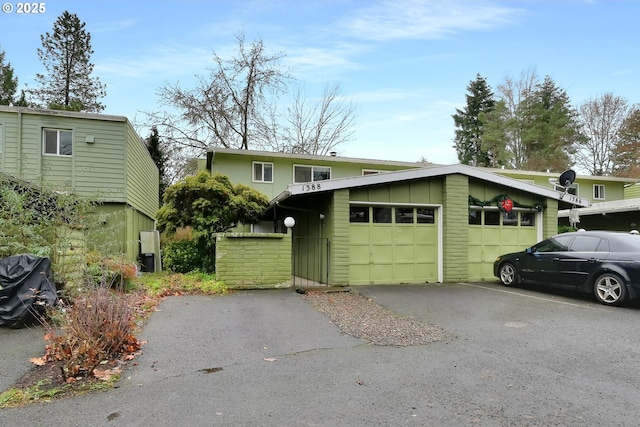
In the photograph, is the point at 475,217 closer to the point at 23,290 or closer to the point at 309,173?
the point at 309,173

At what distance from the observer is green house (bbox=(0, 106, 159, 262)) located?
12.3m

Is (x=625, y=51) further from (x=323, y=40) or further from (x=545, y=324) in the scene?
(x=545, y=324)

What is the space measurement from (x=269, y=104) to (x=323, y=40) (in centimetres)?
1477

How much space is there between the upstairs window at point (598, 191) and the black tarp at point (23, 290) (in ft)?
92.1

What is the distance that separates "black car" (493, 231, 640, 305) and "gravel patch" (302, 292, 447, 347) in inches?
165

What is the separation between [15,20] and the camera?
11.7m

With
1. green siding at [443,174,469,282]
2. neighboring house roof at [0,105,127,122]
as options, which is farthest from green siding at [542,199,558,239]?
neighboring house roof at [0,105,127,122]

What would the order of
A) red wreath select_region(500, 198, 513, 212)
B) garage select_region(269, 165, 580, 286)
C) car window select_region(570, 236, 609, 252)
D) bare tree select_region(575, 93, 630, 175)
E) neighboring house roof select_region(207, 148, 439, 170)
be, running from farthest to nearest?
bare tree select_region(575, 93, 630, 175), neighboring house roof select_region(207, 148, 439, 170), red wreath select_region(500, 198, 513, 212), garage select_region(269, 165, 580, 286), car window select_region(570, 236, 609, 252)

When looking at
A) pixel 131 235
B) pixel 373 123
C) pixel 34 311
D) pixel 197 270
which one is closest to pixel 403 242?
pixel 197 270

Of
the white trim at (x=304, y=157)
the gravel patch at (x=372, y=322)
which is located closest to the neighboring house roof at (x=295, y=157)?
the white trim at (x=304, y=157)

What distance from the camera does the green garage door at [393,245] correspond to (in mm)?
10281

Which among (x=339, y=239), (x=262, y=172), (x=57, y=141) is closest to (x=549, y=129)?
(x=262, y=172)

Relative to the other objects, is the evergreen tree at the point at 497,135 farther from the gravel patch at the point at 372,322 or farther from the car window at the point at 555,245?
the gravel patch at the point at 372,322

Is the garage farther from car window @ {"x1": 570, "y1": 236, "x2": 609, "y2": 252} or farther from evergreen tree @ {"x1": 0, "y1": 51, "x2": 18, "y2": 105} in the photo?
evergreen tree @ {"x1": 0, "y1": 51, "x2": 18, "y2": 105}
